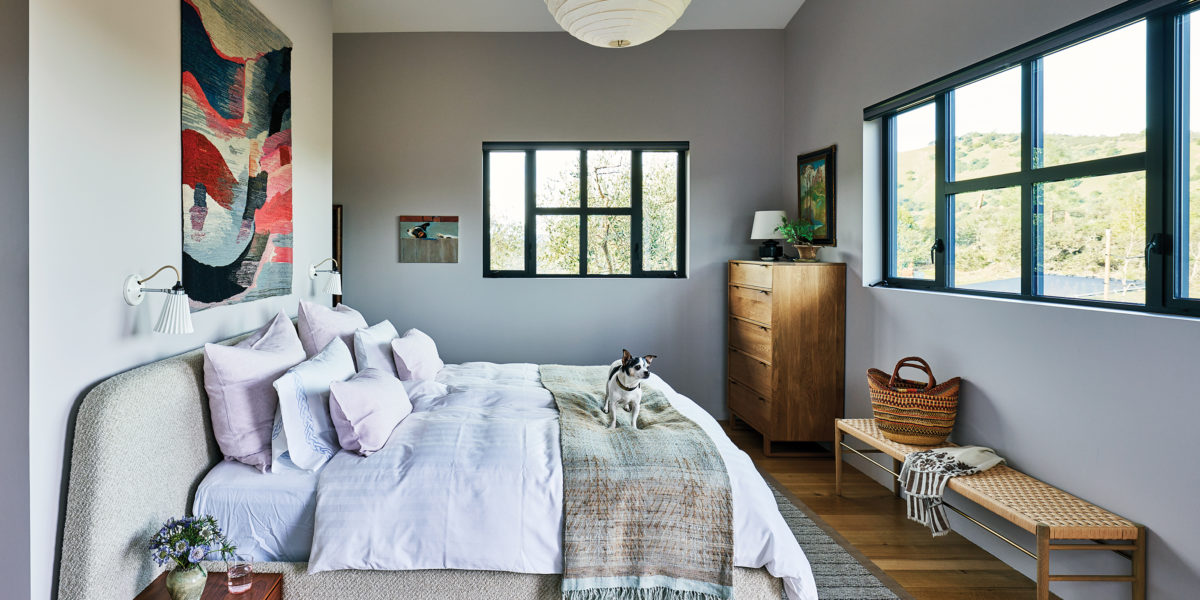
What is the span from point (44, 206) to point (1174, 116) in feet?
10.9

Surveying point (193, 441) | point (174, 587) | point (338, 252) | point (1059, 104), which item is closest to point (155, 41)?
point (193, 441)

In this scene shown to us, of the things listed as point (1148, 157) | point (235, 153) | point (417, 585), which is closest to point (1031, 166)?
point (1148, 157)

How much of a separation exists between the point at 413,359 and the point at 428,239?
76.3 inches

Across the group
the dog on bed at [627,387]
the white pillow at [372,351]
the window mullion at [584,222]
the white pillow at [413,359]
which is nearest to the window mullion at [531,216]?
the window mullion at [584,222]

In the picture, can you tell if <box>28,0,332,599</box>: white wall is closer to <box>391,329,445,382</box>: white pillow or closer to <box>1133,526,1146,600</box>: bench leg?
<box>391,329,445,382</box>: white pillow

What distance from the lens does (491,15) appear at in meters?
4.39

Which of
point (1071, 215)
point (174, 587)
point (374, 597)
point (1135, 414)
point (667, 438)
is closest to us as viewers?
point (174, 587)

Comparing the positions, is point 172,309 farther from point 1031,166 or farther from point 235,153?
point 1031,166

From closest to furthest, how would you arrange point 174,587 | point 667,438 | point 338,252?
1. point 174,587
2. point 667,438
3. point 338,252

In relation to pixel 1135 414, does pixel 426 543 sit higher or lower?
lower

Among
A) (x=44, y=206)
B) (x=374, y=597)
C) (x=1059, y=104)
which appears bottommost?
(x=374, y=597)

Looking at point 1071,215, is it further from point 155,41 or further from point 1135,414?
point 155,41

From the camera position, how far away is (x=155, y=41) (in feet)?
6.47

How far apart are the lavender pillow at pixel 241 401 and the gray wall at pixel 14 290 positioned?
1.68 ft
